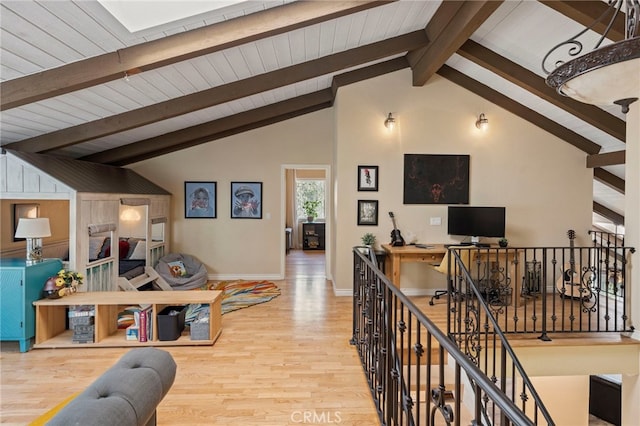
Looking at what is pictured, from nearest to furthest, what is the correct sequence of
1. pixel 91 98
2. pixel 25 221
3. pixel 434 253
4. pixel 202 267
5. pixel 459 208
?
pixel 91 98, pixel 25 221, pixel 434 253, pixel 459 208, pixel 202 267

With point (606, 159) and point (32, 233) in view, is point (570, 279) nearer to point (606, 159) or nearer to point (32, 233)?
point (606, 159)

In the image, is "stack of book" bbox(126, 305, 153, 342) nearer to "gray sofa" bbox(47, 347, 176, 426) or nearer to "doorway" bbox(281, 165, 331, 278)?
"gray sofa" bbox(47, 347, 176, 426)

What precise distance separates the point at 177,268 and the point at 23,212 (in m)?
2.36

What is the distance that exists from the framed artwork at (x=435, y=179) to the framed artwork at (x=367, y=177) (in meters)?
0.50

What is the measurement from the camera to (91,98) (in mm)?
3381

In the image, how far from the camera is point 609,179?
5.78 metres

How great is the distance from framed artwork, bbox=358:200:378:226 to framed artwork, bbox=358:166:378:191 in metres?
0.23

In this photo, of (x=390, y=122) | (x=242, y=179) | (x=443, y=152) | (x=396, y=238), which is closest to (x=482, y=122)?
(x=443, y=152)

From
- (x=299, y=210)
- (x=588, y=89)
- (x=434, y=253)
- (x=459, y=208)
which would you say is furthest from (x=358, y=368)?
(x=299, y=210)

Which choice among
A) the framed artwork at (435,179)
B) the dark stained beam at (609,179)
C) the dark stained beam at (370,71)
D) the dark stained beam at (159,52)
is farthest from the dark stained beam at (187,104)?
the dark stained beam at (609,179)

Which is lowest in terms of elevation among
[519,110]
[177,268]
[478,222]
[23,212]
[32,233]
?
[177,268]

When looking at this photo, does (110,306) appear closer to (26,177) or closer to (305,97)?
(26,177)

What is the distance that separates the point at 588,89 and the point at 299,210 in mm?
9409

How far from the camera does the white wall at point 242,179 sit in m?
6.37
